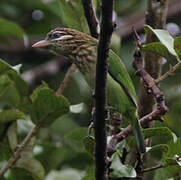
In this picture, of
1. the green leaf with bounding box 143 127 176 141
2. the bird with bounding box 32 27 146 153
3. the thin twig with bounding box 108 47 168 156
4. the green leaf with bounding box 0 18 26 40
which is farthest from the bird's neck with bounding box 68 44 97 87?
the green leaf with bounding box 0 18 26 40

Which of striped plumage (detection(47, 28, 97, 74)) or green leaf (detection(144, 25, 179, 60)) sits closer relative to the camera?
green leaf (detection(144, 25, 179, 60))

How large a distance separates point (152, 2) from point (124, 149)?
2.83 ft

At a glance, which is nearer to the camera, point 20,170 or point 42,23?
point 20,170

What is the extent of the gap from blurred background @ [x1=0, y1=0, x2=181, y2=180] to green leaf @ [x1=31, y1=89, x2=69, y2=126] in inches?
4.1

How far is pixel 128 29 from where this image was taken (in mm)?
5387

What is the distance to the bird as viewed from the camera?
8.61 ft

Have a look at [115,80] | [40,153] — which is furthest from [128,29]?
[115,80]

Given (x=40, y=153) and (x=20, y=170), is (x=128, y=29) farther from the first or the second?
(x=20, y=170)

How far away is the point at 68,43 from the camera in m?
2.86

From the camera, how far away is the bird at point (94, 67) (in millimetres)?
2625

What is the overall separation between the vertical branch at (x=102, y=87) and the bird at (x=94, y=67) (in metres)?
0.35

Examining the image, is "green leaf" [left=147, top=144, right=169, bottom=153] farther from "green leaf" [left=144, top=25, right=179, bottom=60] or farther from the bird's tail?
"green leaf" [left=144, top=25, right=179, bottom=60]

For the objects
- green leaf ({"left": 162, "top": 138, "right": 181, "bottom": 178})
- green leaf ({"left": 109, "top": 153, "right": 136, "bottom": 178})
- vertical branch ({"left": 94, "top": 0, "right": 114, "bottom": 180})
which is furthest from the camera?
green leaf ({"left": 162, "top": 138, "right": 181, "bottom": 178})

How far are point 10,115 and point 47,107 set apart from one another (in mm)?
201
